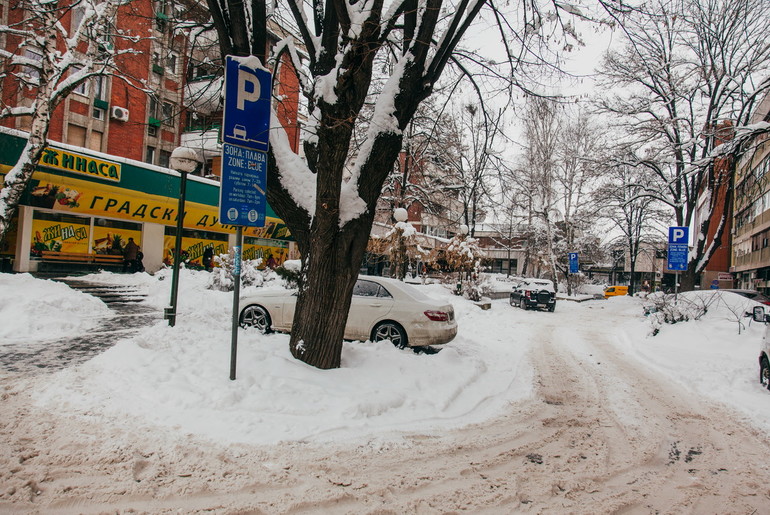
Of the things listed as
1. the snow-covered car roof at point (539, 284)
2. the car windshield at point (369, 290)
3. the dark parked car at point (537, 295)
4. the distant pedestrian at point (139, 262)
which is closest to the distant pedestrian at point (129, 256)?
the distant pedestrian at point (139, 262)

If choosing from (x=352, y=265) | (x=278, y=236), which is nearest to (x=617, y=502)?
(x=352, y=265)

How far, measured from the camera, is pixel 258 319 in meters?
9.27

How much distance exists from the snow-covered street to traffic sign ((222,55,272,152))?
2805mm

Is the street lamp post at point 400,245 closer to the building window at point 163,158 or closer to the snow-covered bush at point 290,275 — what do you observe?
the snow-covered bush at point 290,275

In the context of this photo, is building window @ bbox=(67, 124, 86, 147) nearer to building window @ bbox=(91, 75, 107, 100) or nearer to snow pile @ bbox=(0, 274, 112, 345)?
building window @ bbox=(91, 75, 107, 100)

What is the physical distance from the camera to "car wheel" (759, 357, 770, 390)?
675cm

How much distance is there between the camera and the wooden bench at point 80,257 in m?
14.9

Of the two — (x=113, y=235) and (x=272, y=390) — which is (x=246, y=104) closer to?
(x=272, y=390)

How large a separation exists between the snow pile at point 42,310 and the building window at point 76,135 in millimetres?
13157

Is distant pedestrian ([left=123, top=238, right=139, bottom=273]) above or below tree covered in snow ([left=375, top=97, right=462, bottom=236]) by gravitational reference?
below

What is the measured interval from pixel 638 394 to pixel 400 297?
4.42 m

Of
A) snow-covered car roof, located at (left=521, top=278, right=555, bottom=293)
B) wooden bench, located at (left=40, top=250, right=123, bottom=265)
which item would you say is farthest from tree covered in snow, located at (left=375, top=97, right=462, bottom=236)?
wooden bench, located at (left=40, top=250, right=123, bottom=265)

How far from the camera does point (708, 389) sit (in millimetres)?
7035

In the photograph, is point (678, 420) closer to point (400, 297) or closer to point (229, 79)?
point (400, 297)
